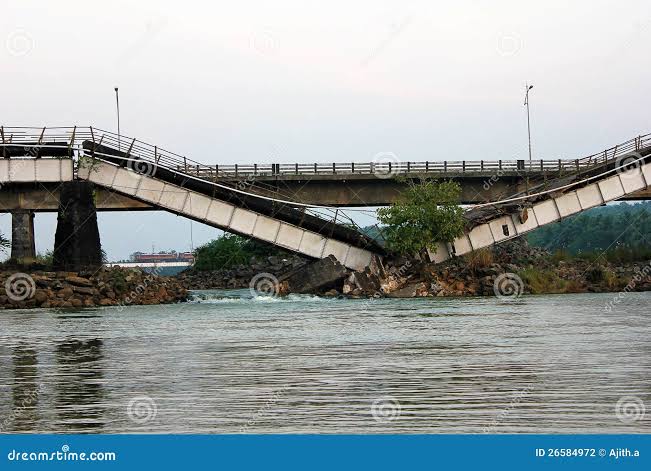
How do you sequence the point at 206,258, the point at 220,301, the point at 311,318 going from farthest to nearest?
the point at 206,258 → the point at 220,301 → the point at 311,318

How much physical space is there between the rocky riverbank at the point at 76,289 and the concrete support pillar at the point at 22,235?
35.5ft

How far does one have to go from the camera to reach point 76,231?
72.6m

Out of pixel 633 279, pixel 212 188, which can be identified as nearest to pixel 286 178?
pixel 212 188

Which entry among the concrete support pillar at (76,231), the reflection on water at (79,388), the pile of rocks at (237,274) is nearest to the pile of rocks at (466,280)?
the concrete support pillar at (76,231)

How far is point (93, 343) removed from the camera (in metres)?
36.9

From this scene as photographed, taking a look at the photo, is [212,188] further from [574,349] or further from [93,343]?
[574,349]

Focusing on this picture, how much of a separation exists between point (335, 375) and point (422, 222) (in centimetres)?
5386

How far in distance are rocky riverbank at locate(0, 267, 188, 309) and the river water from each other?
811 inches

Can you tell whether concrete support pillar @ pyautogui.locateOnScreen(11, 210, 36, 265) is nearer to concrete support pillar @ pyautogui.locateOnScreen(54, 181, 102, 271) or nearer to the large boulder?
concrete support pillar @ pyautogui.locateOnScreen(54, 181, 102, 271)

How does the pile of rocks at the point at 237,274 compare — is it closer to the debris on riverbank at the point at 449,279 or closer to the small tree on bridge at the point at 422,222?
the small tree on bridge at the point at 422,222
